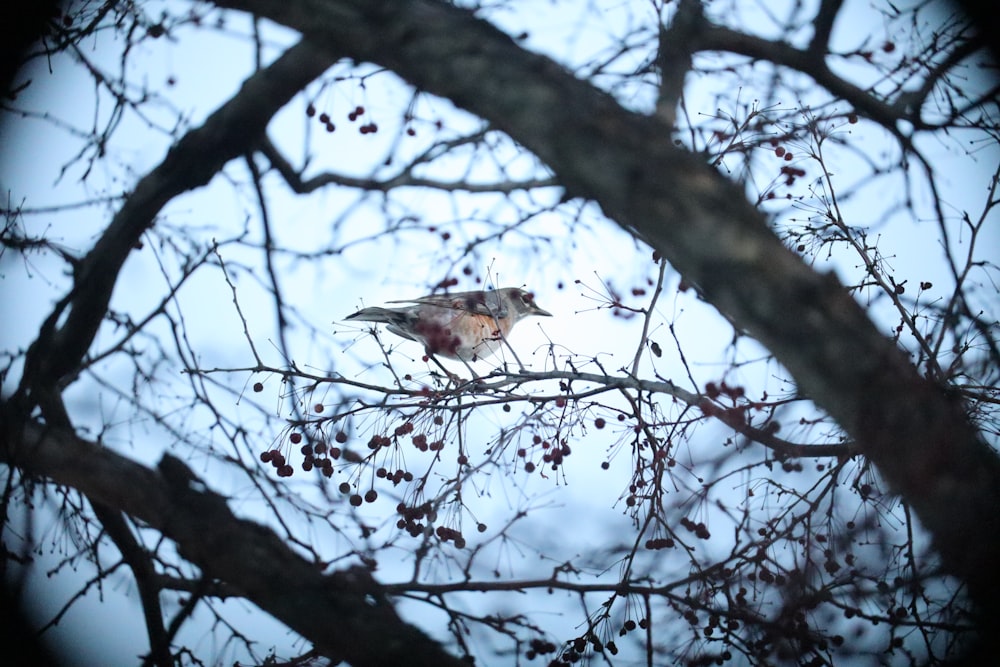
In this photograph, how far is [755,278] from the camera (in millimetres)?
1314

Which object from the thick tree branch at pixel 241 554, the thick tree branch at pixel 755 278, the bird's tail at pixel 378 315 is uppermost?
the bird's tail at pixel 378 315

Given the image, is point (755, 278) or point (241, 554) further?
point (241, 554)

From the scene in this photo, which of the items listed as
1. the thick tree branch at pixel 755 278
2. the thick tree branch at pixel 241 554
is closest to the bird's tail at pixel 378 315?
the thick tree branch at pixel 241 554

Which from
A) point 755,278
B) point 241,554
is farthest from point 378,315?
point 755,278

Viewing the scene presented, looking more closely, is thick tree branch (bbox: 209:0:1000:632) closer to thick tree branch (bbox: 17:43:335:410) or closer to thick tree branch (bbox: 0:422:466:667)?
thick tree branch (bbox: 0:422:466:667)

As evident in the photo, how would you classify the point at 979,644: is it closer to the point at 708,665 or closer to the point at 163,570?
the point at 708,665

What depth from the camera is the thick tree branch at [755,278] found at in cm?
124

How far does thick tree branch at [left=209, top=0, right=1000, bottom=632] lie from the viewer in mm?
1240

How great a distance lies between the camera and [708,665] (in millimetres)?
1935

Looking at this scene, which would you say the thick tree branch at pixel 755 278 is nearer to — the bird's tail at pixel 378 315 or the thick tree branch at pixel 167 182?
the bird's tail at pixel 378 315

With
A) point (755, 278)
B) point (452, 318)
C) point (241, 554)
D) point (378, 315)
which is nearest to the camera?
point (755, 278)

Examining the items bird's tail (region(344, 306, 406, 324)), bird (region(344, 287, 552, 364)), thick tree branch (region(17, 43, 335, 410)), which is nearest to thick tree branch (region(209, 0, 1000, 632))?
bird (region(344, 287, 552, 364))

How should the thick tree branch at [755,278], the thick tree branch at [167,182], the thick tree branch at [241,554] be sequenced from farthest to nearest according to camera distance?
1. the thick tree branch at [167,182]
2. the thick tree branch at [241,554]
3. the thick tree branch at [755,278]

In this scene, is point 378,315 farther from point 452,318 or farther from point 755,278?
point 755,278
